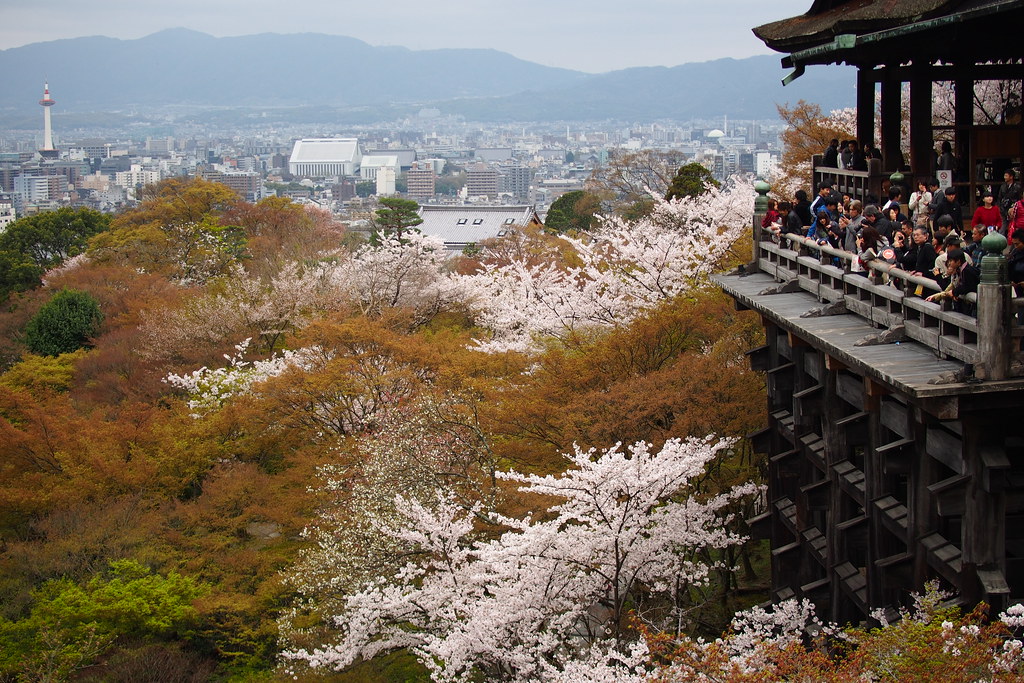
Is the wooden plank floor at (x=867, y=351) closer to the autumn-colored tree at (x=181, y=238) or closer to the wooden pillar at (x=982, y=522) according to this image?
the wooden pillar at (x=982, y=522)

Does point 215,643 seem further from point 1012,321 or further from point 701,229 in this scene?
point 1012,321

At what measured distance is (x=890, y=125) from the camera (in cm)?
1568

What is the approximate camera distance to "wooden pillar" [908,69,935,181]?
584 inches

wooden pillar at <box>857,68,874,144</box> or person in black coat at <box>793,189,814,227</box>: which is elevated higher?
wooden pillar at <box>857,68,874,144</box>

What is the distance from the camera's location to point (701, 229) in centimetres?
2862

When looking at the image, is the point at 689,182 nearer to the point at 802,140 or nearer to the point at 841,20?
the point at 802,140

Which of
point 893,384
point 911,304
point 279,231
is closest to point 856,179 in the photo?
point 911,304

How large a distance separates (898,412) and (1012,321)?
7.84 ft

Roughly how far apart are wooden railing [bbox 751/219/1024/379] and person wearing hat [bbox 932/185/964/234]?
0.88 meters

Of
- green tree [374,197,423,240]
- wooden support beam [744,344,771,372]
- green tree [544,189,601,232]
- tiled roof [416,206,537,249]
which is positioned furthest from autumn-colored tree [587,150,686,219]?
wooden support beam [744,344,771,372]

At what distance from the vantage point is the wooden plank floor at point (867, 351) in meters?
9.50

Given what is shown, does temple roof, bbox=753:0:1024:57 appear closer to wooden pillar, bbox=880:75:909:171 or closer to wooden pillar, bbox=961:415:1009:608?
wooden pillar, bbox=880:75:909:171

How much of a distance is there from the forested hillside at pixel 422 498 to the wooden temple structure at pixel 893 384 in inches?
45.3

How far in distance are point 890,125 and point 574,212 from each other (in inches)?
2274
